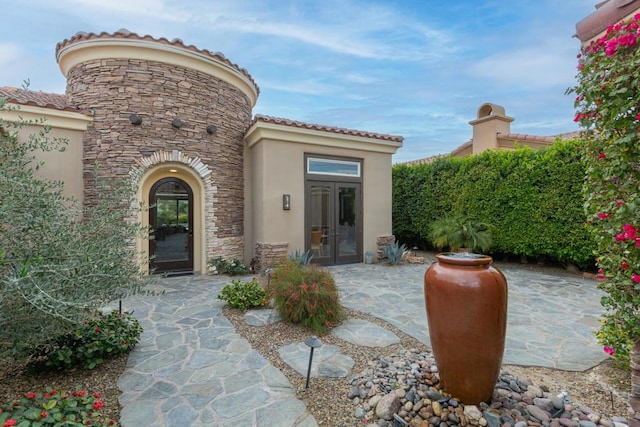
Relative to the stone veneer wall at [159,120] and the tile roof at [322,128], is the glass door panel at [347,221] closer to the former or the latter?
the tile roof at [322,128]

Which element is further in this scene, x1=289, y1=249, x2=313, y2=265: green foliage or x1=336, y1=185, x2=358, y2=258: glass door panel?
x1=336, y1=185, x2=358, y2=258: glass door panel

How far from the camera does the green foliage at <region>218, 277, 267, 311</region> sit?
5582mm

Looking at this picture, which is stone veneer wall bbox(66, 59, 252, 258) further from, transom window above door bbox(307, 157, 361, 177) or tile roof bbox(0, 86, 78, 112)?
transom window above door bbox(307, 157, 361, 177)

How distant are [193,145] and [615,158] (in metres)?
8.69

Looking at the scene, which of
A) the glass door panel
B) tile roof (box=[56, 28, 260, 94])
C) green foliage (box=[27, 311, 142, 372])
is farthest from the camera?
the glass door panel

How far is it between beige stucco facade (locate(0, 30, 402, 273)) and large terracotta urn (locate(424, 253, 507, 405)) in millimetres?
6538

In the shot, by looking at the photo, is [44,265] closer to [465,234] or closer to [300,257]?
[300,257]

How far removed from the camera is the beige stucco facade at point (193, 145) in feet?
25.4

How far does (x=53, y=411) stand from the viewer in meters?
2.23

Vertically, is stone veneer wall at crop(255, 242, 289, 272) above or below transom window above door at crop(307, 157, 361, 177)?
below

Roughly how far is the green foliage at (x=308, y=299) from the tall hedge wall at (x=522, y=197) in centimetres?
693

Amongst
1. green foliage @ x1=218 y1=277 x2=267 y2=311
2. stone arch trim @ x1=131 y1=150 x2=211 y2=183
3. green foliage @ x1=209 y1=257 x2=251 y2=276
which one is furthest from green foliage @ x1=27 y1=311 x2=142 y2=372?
stone arch trim @ x1=131 y1=150 x2=211 y2=183

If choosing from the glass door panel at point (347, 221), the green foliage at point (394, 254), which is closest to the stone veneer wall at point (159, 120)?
the glass door panel at point (347, 221)

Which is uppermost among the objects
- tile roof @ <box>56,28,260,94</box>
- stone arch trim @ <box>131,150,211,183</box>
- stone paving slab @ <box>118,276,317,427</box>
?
tile roof @ <box>56,28,260,94</box>
